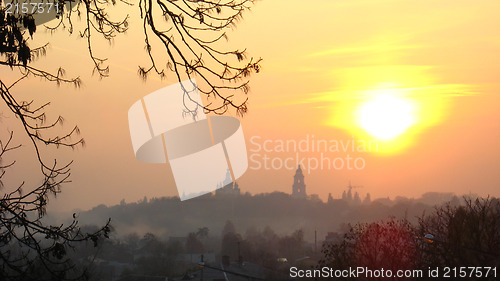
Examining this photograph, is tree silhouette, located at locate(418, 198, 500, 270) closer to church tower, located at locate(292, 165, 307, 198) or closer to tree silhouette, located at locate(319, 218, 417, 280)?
tree silhouette, located at locate(319, 218, 417, 280)

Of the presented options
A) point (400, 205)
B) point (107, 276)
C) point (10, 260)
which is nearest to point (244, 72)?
point (10, 260)

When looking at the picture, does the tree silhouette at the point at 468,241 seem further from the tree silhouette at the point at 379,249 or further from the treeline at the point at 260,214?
the treeline at the point at 260,214

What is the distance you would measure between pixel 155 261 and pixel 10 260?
6088 centimetres

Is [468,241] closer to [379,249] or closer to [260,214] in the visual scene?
[379,249]

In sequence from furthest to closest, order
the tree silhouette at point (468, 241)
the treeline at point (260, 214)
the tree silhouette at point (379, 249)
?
the treeline at point (260, 214) < the tree silhouette at point (379, 249) < the tree silhouette at point (468, 241)

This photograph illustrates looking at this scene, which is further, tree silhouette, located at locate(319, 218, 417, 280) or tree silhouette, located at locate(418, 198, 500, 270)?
tree silhouette, located at locate(319, 218, 417, 280)

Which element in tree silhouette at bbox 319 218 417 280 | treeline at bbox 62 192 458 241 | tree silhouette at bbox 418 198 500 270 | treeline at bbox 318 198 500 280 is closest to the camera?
treeline at bbox 318 198 500 280

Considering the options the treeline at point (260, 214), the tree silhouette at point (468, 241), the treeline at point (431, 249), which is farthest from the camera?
the treeline at point (260, 214)

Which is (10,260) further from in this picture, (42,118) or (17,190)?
(42,118)

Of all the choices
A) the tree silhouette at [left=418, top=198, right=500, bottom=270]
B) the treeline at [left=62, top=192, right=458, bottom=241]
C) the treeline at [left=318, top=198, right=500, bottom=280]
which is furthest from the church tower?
the tree silhouette at [left=418, top=198, right=500, bottom=270]

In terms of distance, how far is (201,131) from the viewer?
8.74 metres

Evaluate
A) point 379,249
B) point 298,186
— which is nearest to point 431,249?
point 379,249

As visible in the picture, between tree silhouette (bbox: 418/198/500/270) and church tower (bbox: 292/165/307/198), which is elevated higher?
church tower (bbox: 292/165/307/198)

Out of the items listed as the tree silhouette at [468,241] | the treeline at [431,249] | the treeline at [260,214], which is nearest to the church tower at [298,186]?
the treeline at [260,214]
